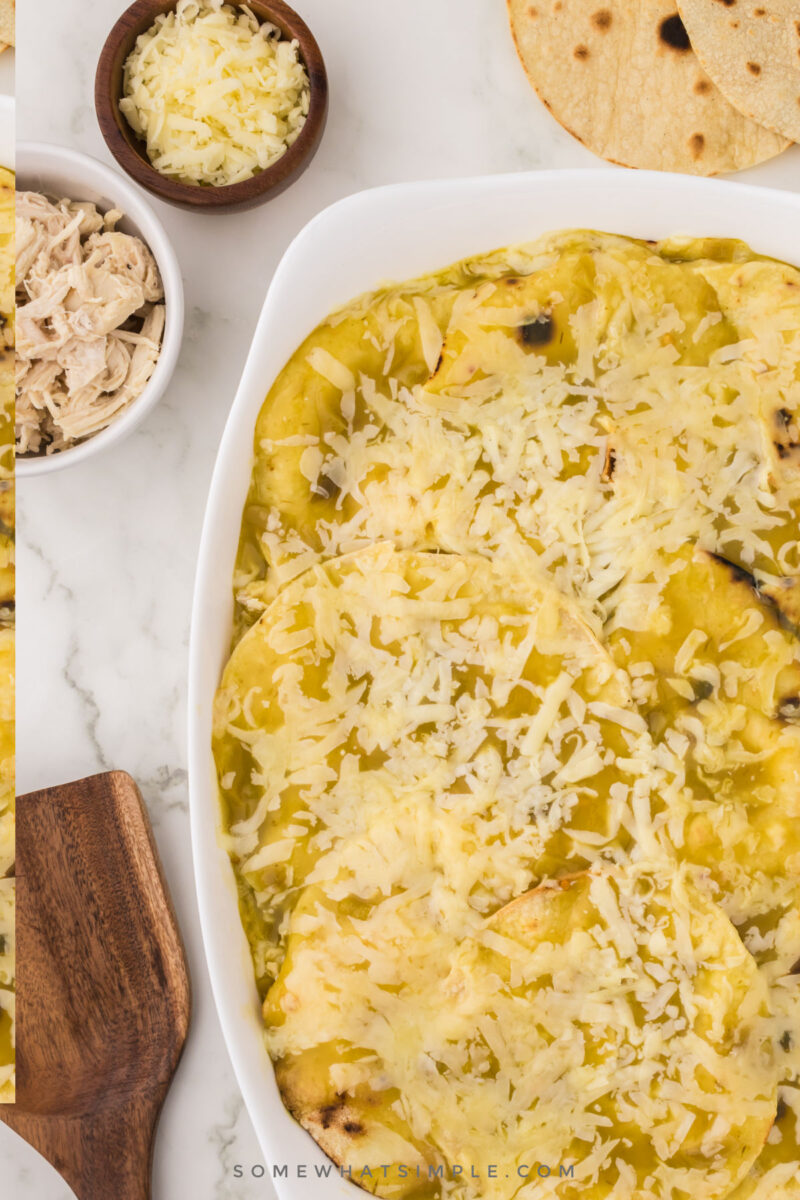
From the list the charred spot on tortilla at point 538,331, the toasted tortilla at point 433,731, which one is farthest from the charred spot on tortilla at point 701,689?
the charred spot on tortilla at point 538,331

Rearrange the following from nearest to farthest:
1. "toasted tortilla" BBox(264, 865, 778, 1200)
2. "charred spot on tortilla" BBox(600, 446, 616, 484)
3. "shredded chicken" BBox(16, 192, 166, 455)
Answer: "toasted tortilla" BBox(264, 865, 778, 1200)
"charred spot on tortilla" BBox(600, 446, 616, 484)
"shredded chicken" BBox(16, 192, 166, 455)

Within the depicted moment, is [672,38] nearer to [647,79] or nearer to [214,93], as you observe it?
[647,79]

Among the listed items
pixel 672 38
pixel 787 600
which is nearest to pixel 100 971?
pixel 787 600

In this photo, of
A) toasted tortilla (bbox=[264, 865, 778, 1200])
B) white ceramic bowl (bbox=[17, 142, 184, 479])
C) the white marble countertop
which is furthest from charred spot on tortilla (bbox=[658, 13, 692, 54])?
toasted tortilla (bbox=[264, 865, 778, 1200])

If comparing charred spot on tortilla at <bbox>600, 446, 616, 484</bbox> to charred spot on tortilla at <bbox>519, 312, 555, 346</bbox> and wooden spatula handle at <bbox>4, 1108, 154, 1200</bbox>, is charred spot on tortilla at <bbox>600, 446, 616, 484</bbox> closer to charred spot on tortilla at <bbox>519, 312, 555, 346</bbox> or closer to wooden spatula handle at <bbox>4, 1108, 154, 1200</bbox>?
charred spot on tortilla at <bbox>519, 312, 555, 346</bbox>

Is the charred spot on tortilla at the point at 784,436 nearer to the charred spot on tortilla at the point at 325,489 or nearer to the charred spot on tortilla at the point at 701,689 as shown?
the charred spot on tortilla at the point at 701,689

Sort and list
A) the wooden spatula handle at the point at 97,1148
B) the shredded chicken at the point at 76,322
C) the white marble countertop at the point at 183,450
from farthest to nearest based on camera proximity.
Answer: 1. the white marble countertop at the point at 183,450
2. the wooden spatula handle at the point at 97,1148
3. the shredded chicken at the point at 76,322

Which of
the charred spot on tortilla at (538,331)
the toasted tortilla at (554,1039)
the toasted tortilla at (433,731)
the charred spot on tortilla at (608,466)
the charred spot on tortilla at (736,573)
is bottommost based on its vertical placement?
the toasted tortilla at (554,1039)
